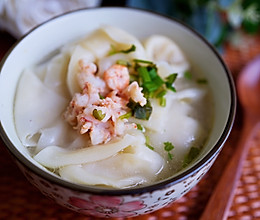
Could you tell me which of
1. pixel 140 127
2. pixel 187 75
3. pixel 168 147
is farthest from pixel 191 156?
pixel 187 75

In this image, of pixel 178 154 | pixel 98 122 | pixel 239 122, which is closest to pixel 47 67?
pixel 98 122

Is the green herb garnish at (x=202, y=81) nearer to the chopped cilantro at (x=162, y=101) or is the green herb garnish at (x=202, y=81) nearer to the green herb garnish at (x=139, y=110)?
the chopped cilantro at (x=162, y=101)

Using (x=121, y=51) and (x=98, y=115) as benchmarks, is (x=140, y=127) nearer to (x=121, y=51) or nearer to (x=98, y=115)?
(x=98, y=115)

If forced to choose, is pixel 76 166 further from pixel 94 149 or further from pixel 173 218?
pixel 173 218

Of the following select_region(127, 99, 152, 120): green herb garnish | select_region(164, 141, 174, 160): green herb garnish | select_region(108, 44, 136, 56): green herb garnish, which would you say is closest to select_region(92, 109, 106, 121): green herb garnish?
select_region(127, 99, 152, 120): green herb garnish

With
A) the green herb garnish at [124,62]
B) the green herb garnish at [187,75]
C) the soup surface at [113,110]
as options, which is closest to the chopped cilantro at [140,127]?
the soup surface at [113,110]

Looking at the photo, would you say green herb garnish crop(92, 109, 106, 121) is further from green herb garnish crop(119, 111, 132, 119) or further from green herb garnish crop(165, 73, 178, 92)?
green herb garnish crop(165, 73, 178, 92)
